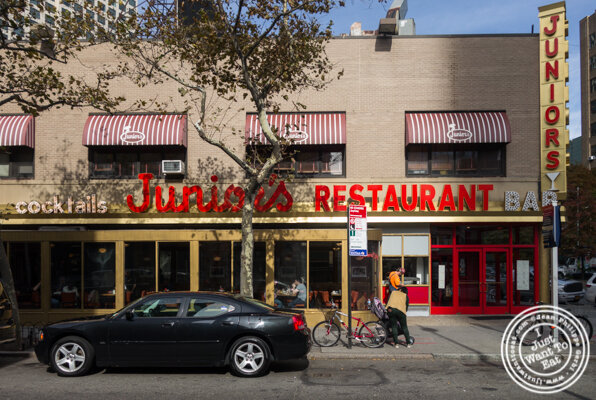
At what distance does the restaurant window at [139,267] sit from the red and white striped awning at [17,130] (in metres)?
5.07

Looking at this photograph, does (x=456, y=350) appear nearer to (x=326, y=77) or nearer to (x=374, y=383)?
(x=374, y=383)

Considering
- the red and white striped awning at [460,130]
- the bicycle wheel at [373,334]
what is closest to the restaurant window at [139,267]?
the bicycle wheel at [373,334]

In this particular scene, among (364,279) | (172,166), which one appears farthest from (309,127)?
(364,279)

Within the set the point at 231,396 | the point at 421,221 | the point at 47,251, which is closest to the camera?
the point at 231,396

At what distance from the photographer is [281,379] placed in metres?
9.03

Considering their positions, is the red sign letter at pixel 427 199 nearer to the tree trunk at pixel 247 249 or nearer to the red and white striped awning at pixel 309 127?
the red and white striped awning at pixel 309 127

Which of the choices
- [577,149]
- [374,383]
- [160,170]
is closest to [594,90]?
[577,149]

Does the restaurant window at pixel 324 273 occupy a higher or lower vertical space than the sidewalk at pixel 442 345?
higher

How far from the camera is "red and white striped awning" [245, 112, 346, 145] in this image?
645 inches

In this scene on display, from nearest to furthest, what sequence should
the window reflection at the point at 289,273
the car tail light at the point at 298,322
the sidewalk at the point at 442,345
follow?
the car tail light at the point at 298,322, the sidewalk at the point at 442,345, the window reflection at the point at 289,273

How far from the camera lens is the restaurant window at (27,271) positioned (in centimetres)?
1531

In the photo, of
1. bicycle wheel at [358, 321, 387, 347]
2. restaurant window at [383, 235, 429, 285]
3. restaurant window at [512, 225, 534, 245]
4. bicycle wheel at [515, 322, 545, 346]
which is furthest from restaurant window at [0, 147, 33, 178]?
restaurant window at [512, 225, 534, 245]

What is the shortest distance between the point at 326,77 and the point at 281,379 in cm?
1087

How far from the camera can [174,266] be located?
15367mm
